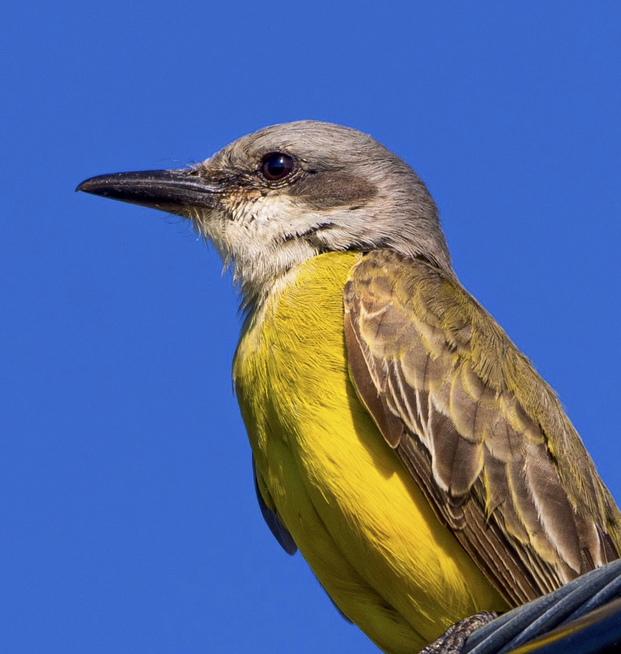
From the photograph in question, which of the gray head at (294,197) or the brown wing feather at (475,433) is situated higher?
the gray head at (294,197)

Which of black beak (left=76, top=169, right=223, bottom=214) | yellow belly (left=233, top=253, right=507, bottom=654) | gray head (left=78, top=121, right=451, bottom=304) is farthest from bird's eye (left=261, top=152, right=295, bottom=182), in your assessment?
yellow belly (left=233, top=253, right=507, bottom=654)

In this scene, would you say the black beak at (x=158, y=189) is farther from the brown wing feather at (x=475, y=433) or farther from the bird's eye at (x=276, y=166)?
the brown wing feather at (x=475, y=433)

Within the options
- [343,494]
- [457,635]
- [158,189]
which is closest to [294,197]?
[158,189]

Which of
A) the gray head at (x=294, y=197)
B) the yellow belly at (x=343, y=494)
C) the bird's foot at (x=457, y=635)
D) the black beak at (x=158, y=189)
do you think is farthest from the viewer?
the black beak at (x=158, y=189)

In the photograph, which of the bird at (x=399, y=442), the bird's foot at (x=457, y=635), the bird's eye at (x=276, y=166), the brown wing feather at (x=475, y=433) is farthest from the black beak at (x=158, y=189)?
the bird's foot at (x=457, y=635)

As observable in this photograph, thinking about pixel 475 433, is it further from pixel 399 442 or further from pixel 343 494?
pixel 343 494

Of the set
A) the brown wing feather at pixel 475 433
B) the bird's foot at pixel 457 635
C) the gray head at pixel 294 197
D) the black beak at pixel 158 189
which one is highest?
the black beak at pixel 158 189

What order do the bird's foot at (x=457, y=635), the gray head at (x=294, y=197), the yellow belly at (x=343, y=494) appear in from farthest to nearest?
1. the gray head at (x=294, y=197)
2. the yellow belly at (x=343, y=494)
3. the bird's foot at (x=457, y=635)
